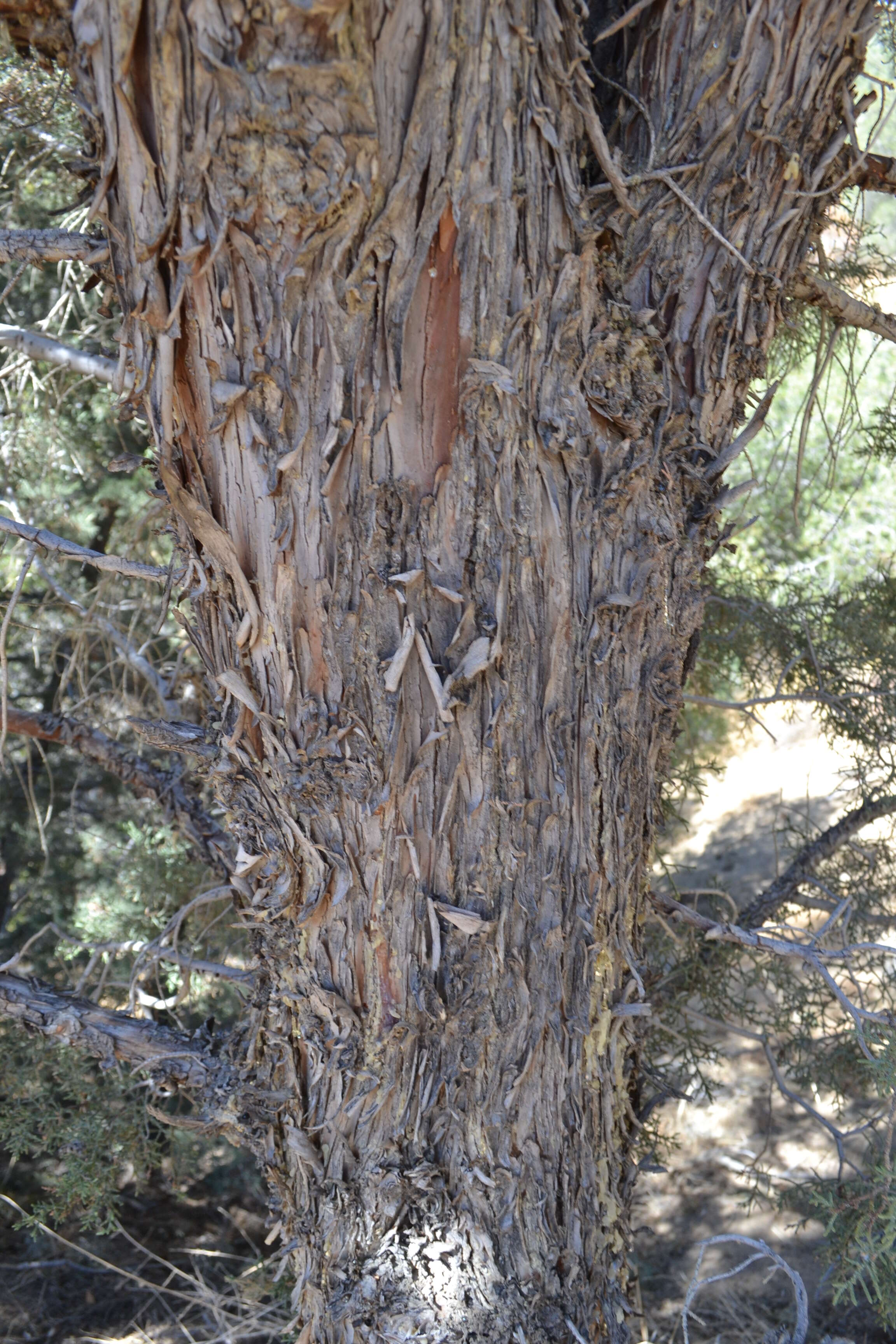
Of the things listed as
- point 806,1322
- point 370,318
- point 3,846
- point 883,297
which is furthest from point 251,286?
point 883,297

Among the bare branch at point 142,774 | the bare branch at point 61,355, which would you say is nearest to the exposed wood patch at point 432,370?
the bare branch at point 142,774

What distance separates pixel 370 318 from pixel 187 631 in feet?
2.04

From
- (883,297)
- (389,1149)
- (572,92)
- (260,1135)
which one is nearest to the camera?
(572,92)

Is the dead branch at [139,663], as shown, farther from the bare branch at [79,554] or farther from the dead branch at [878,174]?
the dead branch at [878,174]

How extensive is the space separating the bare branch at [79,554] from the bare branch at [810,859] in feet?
7.05

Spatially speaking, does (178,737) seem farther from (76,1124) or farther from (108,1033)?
(76,1124)

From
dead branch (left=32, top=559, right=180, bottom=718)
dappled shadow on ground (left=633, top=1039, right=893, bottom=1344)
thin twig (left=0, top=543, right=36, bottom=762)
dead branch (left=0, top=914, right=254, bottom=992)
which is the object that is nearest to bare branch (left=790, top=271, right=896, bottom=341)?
thin twig (left=0, top=543, right=36, bottom=762)

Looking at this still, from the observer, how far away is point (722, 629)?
3629 millimetres

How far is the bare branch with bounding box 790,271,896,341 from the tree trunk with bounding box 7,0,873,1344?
26 cm

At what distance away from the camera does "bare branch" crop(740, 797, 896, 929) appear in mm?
3043

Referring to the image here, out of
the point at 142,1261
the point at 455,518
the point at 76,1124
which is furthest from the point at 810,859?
the point at 142,1261

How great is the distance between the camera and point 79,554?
75.3 inches

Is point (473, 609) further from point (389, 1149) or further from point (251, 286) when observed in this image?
point (389, 1149)

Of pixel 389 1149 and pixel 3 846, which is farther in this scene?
pixel 3 846
